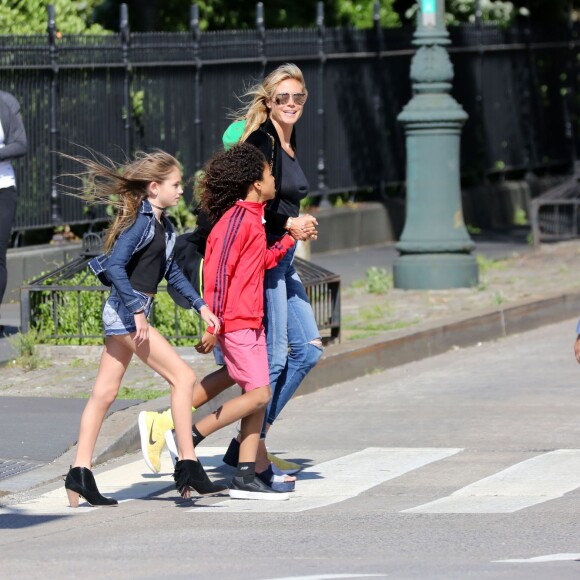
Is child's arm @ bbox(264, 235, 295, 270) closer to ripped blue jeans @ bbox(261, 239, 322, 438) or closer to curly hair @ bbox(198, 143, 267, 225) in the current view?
ripped blue jeans @ bbox(261, 239, 322, 438)

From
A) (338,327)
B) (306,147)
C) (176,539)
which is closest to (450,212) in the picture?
(338,327)

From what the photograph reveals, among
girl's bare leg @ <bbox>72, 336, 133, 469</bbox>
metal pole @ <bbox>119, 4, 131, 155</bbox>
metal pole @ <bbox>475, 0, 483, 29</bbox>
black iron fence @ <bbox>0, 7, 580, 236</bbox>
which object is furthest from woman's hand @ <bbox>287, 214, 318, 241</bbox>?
metal pole @ <bbox>475, 0, 483, 29</bbox>

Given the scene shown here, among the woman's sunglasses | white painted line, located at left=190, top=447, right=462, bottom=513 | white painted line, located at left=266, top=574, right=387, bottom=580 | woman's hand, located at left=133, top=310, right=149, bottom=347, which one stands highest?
the woman's sunglasses

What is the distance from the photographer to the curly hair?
771 centimetres

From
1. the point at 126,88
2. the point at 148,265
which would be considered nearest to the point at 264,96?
the point at 148,265

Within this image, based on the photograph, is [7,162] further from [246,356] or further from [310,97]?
[310,97]

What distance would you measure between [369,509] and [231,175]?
1652 millimetres

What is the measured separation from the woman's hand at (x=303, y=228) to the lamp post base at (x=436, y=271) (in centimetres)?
735

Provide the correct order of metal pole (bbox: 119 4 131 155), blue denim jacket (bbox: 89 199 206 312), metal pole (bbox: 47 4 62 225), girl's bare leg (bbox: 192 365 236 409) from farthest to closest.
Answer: metal pole (bbox: 119 4 131 155)
metal pole (bbox: 47 4 62 225)
girl's bare leg (bbox: 192 365 236 409)
blue denim jacket (bbox: 89 199 206 312)

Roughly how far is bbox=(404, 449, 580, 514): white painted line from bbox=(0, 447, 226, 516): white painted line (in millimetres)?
1439

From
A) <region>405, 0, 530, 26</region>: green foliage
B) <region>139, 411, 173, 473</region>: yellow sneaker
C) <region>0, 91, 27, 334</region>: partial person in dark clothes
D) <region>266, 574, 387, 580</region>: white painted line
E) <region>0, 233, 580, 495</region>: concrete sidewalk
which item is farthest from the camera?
<region>405, 0, 530, 26</region>: green foliage

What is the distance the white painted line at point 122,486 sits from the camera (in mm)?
7723

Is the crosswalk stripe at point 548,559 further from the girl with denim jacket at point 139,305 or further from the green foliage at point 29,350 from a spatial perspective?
the green foliage at point 29,350

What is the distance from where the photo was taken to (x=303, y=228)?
7.86m
